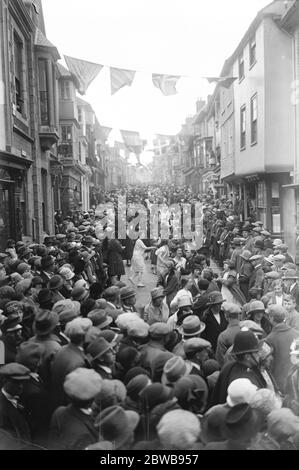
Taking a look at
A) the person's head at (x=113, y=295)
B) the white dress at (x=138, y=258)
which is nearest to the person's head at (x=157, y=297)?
the person's head at (x=113, y=295)

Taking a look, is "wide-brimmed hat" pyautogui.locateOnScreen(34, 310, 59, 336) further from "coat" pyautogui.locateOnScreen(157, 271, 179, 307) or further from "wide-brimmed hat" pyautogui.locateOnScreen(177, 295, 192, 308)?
"coat" pyautogui.locateOnScreen(157, 271, 179, 307)

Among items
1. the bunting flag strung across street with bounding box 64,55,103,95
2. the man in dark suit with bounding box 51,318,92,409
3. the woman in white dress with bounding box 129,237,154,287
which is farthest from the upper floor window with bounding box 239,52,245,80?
the man in dark suit with bounding box 51,318,92,409

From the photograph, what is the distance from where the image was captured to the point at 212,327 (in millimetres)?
6609

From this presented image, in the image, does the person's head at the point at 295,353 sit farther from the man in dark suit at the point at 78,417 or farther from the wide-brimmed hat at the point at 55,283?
the wide-brimmed hat at the point at 55,283

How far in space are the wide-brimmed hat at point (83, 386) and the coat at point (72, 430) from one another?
12cm

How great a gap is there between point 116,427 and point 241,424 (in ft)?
2.69

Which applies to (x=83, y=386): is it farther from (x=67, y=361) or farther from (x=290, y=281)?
(x=290, y=281)

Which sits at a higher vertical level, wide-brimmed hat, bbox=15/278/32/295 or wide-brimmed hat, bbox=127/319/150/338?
Result: wide-brimmed hat, bbox=15/278/32/295

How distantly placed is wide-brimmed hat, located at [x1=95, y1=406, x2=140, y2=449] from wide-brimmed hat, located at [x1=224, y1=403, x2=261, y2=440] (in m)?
0.62

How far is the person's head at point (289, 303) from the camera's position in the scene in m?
6.70

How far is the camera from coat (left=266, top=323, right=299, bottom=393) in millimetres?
5539

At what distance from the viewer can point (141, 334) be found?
5.24m

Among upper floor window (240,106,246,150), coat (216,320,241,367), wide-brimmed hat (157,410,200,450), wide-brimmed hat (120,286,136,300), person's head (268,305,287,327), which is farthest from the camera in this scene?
upper floor window (240,106,246,150)

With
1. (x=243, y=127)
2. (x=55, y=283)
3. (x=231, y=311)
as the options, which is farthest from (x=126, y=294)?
(x=243, y=127)
